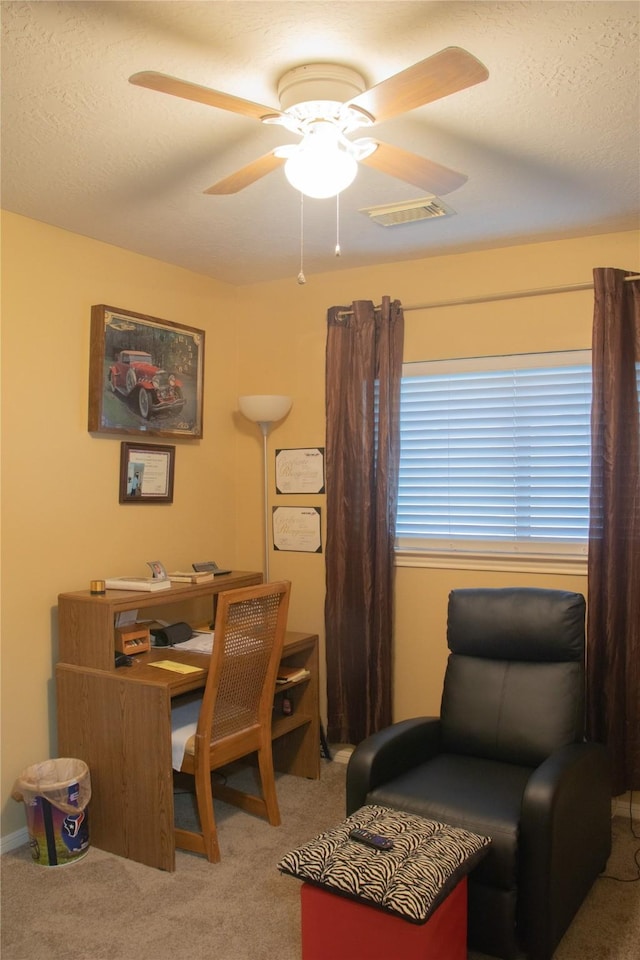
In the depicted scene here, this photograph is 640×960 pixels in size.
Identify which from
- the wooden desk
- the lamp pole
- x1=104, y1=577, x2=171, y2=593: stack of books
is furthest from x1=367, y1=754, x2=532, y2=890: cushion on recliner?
the lamp pole

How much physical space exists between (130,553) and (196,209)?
162 cm

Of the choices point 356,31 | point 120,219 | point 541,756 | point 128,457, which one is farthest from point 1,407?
point 541,756

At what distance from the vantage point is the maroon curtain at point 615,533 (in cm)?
316

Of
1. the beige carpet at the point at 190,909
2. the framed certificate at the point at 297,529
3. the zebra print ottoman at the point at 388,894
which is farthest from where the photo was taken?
the framed certificate at the point at 297,529

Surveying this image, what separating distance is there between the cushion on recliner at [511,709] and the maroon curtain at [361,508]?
0.77 m

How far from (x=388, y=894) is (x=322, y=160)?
6.25 feet

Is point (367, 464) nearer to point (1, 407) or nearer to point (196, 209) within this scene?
point (196, 209)

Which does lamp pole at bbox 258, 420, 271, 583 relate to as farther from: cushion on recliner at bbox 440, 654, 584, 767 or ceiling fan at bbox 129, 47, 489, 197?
ceiling fan at bbox 129, 47, 489, 197

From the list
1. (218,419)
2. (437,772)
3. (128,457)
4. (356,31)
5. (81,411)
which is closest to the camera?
(356,31)

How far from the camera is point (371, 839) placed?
210cm

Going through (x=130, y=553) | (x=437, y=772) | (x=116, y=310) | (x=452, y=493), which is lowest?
(x=437, y=772)

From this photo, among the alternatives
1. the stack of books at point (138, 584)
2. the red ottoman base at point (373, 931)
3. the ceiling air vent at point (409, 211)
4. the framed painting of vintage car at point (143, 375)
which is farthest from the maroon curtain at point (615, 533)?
the framed painting of vintage car at point (143, 375)

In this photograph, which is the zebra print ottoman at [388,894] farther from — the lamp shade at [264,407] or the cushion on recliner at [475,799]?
the lamp shade at [264,407]

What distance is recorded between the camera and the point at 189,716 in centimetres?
305
